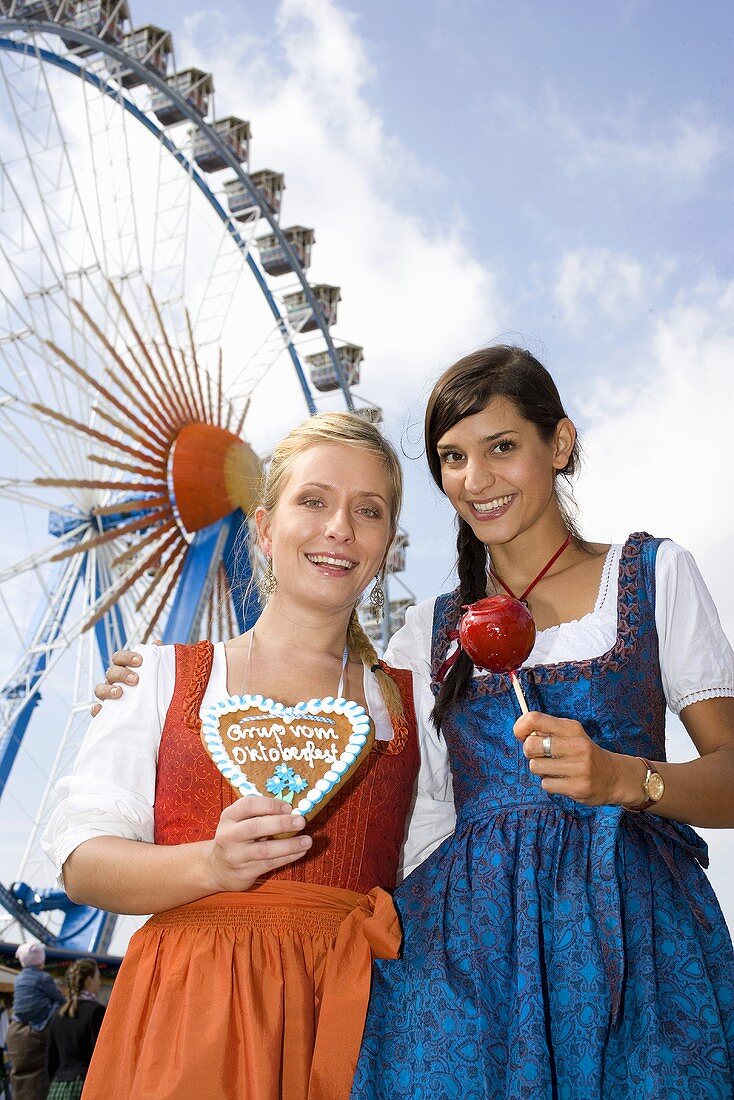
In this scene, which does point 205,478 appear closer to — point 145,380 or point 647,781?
point 145,380

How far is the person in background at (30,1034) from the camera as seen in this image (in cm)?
566

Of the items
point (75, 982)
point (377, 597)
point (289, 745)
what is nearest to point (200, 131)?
point (75, 982)

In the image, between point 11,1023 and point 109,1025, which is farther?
point 11,1023

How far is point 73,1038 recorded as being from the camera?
5254mm

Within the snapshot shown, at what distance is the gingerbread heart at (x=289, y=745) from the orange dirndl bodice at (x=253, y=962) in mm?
114

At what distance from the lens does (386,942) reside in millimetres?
1555

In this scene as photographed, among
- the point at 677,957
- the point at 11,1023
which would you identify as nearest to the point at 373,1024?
the point at 677,957

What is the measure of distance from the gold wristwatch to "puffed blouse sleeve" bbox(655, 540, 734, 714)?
0.88ft

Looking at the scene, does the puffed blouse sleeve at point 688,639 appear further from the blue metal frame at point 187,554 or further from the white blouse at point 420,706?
the blue metal frame at point 187,554

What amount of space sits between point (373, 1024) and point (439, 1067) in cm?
13

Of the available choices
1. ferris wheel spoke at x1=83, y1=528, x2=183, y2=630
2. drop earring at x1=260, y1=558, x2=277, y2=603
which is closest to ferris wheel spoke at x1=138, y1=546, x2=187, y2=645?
ferris wheel spoke at x1=83, y1=528, x2=183, y2=630

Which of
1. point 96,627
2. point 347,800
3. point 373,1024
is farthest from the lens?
point 96,627

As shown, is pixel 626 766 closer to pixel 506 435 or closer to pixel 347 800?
pixel 347 800

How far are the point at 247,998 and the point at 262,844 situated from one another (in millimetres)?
296
